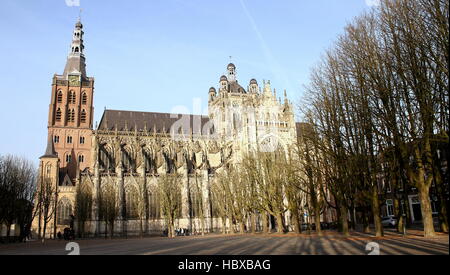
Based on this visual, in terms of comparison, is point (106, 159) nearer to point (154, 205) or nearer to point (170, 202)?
point (154, 205)

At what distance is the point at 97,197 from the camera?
5781 centimetres

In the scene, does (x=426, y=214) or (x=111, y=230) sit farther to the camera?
(x=111, y=230)

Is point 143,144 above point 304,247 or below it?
above

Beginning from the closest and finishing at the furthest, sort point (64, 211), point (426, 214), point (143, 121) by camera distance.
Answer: point (426, 214) → point (64, 211) → point (143, 121)

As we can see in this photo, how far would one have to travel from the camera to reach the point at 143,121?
77000 millimetres

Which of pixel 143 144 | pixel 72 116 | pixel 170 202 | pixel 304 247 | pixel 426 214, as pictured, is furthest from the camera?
pixel 72 116

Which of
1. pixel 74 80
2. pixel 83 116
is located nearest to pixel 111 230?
pixel 83 116

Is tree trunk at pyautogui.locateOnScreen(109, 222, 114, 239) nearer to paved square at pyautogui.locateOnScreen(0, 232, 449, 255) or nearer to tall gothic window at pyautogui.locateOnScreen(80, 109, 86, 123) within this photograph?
paved square at pyautogui.locateOnScreen(0, 232, 449, 255)

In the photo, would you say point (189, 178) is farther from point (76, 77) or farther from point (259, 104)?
point (76, 77)

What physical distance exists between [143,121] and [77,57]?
68.8 ft

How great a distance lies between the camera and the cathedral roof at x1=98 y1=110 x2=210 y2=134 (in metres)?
72.6
